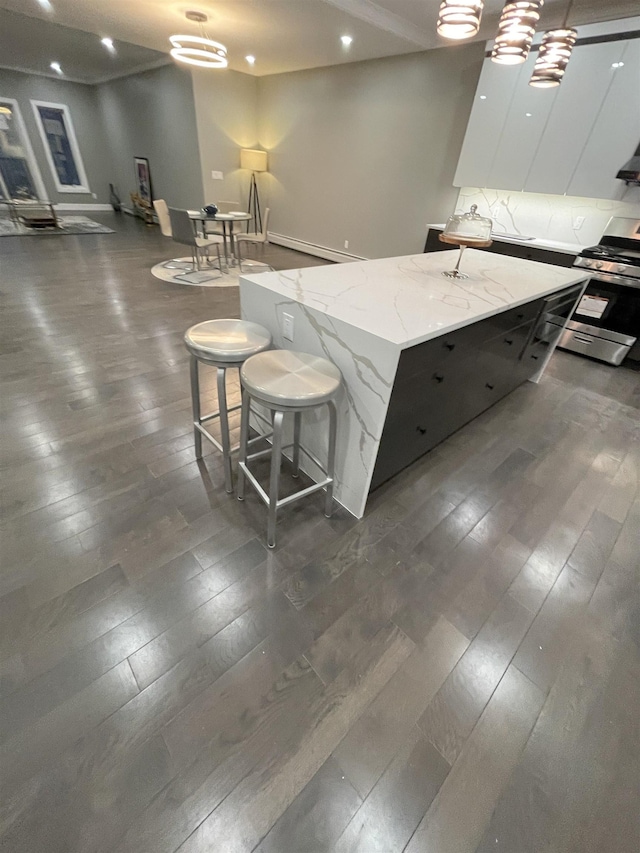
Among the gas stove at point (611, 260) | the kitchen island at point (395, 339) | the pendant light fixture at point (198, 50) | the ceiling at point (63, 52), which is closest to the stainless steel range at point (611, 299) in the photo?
the gas stove at point (611, 260)

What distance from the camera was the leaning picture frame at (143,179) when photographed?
319 inches

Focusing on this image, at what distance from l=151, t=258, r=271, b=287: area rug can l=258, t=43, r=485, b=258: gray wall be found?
5.58 ft

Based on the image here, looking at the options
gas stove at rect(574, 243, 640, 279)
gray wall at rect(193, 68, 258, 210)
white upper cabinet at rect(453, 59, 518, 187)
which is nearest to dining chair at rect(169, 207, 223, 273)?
gray wall at rect(193, 68, 258, 210)

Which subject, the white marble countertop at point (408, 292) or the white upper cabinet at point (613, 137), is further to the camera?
the white upper cabinet at point (613, 137)

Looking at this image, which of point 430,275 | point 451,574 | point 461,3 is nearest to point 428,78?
point 461,3

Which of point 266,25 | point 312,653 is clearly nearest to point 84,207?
point 266,25

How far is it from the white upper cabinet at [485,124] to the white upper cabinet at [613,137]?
2.89 ft

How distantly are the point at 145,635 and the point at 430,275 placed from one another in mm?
2184

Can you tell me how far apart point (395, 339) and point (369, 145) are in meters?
5.52

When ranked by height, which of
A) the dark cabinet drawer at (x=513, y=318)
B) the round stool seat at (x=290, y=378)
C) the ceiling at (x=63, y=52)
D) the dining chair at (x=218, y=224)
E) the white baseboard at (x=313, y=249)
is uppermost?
the ceiling at (x=63, y=52)

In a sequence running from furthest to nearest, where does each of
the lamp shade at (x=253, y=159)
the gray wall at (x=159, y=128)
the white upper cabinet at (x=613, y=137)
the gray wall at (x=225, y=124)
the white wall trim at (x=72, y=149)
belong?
the white wall trim at (x=72, y=149) → the lamp shade at (x=253, y=159) → the gray wall at (x=159, y=128) → the gray wall at (x=225, y=124) → the white upper cabinet at (x=613, y=137)

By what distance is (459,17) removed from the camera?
5.25ft

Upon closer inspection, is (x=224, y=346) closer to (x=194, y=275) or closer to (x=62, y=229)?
(x=194, y=275)

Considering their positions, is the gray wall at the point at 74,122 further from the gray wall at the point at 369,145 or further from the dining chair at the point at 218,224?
the dining chair at the point at 218,224
